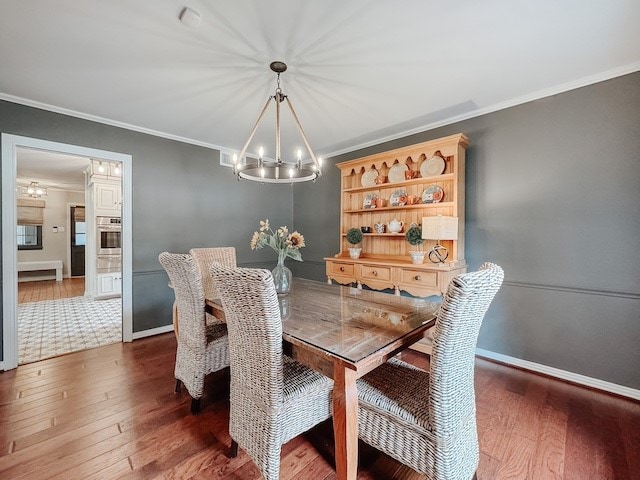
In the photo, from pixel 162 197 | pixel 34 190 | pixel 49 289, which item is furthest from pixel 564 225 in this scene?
pixel 34 190

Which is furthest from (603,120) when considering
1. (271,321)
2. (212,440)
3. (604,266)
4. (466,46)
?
(212,440)

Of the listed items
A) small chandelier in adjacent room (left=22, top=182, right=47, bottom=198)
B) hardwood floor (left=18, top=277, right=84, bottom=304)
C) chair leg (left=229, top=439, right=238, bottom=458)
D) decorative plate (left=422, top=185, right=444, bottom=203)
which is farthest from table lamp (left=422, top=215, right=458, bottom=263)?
small chandelier in adjacent room (left=22, top=182, right=47, bottom=198)

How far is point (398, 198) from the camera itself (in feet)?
11.2

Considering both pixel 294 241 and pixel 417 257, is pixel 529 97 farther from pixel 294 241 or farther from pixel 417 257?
pixel 294 241

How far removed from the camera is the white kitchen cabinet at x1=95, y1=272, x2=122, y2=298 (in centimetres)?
528

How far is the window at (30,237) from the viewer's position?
7117 millimetres

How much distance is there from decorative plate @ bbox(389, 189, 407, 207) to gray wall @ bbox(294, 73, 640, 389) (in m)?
0.68

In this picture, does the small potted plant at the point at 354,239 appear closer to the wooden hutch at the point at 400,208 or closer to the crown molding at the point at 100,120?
the wooden hutch at the point at 400,208

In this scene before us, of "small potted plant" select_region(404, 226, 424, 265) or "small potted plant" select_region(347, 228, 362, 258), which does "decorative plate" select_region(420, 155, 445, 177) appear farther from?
"small potted plant" select_region(347, 228, 362, 258)

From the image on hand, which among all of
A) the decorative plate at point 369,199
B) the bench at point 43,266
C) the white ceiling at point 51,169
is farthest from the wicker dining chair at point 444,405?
the bench at point 43,266

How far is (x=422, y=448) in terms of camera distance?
1.21 metres

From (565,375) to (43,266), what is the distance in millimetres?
10218

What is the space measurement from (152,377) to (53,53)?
2.57 meters

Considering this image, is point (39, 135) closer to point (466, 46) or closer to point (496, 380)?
point (466, 46)
